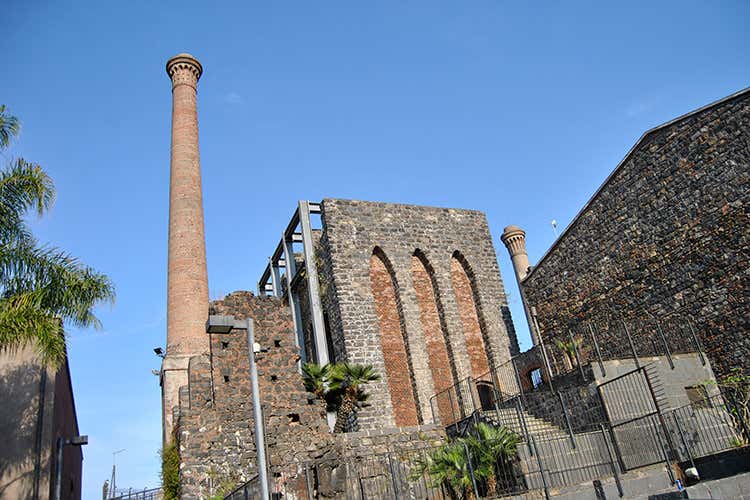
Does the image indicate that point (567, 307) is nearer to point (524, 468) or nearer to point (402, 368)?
point (402, 368)

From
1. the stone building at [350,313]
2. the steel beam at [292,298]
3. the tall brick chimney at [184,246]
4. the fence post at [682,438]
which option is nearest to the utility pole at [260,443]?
the stone building at [350,313]

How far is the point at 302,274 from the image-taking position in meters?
26.2

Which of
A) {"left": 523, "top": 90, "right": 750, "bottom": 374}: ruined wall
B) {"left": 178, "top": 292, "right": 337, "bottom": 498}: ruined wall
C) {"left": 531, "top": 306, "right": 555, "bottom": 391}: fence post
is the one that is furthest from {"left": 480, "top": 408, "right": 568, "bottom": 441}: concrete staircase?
{"left": 178, "top": 292, "right": 337, "bottom": 498}: ruined wall

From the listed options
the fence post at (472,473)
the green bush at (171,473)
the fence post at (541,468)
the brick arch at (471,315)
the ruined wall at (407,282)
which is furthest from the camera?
the brick arch at (471,315)

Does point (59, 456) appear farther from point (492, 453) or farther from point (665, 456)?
point (665, 456)

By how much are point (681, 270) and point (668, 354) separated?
287 centimetres

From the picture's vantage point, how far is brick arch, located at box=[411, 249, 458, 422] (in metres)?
23.1

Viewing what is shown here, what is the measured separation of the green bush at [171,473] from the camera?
1510 centimetres

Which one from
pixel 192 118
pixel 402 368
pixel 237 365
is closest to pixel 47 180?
pixel 237 365

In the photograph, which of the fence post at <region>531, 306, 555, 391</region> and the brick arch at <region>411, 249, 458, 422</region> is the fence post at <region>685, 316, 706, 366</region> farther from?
the brick arch at <region>411, 249, 458, 422</region>

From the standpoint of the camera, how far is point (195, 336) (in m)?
23.2

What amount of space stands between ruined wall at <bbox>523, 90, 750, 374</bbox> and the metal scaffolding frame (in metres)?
8.80

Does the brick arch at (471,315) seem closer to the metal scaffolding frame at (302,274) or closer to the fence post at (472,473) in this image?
the metal scaffolding frame at (302,274)

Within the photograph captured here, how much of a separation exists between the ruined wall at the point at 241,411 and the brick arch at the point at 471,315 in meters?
9.49
